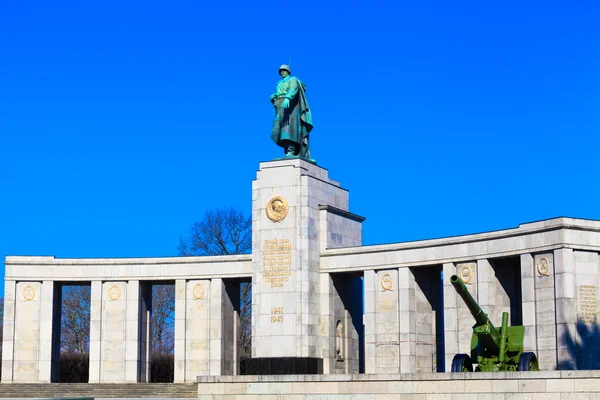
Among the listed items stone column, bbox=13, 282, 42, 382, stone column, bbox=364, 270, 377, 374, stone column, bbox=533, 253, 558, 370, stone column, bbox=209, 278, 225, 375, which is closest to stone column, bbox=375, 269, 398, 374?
stone column, bbox=364, 270, 377, 374

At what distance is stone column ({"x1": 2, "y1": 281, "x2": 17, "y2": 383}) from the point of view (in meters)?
49.6

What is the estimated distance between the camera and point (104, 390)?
1827 inches

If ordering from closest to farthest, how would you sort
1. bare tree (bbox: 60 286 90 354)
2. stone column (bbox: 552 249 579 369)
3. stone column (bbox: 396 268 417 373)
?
stone column (bbox: 552 249 579 369) < stone column (bbox: 396 268 417 373) < bare tree (bbox: 60 286 90 354)

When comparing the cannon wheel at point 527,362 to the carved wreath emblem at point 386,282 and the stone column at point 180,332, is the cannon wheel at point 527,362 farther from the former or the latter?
the stone column at point 180,332

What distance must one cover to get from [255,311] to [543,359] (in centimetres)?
1275

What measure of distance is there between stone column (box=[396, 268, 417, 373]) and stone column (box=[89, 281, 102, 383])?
14.9 m

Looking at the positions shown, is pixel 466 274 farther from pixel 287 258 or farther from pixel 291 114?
pixel 291 114

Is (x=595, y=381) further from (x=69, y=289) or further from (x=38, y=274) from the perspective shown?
(x=69, y=289)

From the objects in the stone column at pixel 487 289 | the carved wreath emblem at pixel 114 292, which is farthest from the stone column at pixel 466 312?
the carved wreath emblem at pixel 114 292

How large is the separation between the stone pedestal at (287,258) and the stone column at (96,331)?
28.4ft

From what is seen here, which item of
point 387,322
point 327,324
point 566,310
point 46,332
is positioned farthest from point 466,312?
point 46,332

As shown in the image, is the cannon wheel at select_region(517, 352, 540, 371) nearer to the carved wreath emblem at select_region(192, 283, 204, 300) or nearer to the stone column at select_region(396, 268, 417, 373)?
the stone column at select_region(396, 268, 417, 373)

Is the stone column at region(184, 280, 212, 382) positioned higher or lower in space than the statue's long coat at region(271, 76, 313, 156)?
lower

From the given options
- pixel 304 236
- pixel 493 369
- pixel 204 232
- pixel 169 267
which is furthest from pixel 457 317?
pixel 204 232
